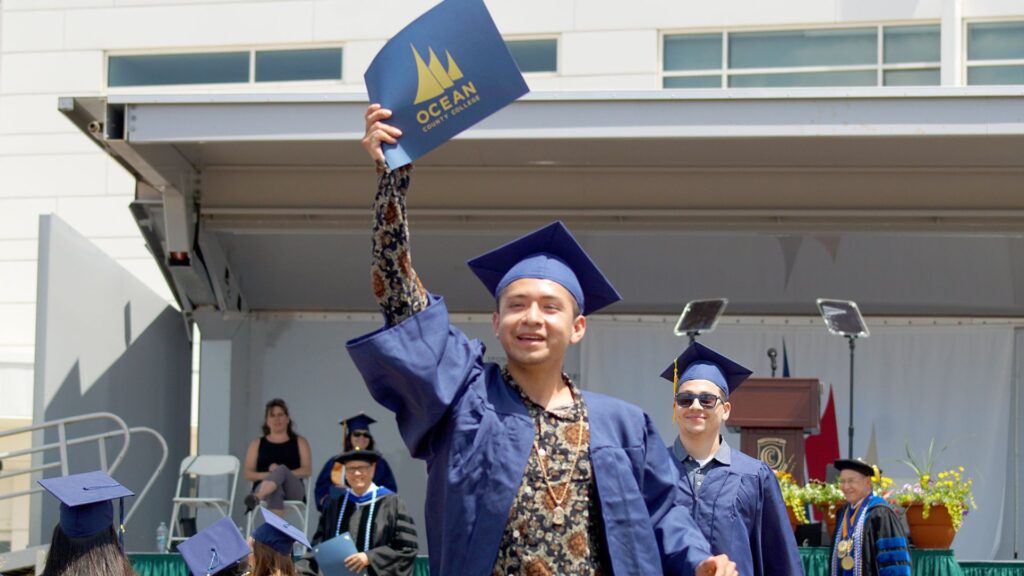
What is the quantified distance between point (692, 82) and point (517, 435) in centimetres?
1185

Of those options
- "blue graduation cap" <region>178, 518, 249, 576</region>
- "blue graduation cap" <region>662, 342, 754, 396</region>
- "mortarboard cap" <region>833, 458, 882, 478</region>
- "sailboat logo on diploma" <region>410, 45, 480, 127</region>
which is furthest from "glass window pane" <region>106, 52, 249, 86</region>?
"sailboat logo on diploma" <region>410, 45, 480, 127</region>

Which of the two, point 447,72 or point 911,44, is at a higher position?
point 911,44

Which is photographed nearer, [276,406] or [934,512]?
[934,512]

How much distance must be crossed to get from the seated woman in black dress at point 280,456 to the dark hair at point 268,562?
4.37m

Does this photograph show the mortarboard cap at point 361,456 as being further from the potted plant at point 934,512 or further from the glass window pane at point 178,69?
the glass window pane at point 178,69

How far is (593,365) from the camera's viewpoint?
11.5 m

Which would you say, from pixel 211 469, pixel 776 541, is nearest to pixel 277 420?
pixel 211 469

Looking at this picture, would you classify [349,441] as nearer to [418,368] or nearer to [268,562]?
[268,562]

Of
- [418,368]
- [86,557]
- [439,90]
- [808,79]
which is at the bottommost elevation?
[86,557]

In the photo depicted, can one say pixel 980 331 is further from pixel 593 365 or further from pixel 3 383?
pixel 3 383

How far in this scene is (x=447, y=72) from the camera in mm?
3100

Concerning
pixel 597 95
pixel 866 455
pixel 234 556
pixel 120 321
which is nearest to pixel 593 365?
pixel 866 455

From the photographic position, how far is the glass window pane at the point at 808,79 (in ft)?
46.6

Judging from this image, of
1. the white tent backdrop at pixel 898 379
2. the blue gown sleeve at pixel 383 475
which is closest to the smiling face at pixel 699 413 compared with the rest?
the blue gown sleeve at pixel 383 475
